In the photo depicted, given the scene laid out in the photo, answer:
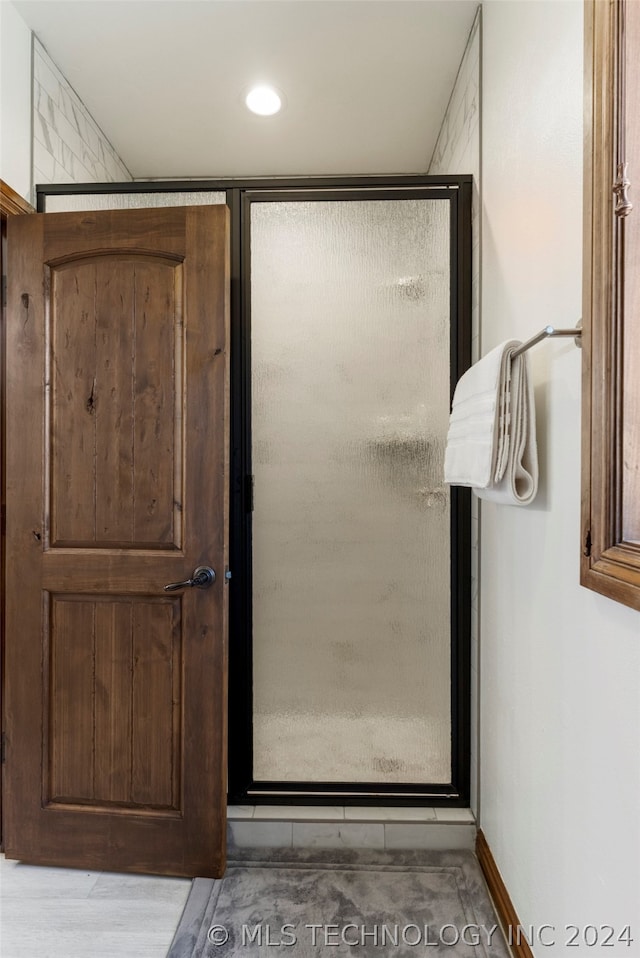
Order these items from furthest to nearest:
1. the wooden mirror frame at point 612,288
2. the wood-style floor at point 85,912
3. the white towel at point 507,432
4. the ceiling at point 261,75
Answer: the ceiling at point 261,75, the wood-style floor at point 85,912, the white towel at point 507,432, the wooden mirror frame at point 612,288

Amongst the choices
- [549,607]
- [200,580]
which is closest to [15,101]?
[200,580]

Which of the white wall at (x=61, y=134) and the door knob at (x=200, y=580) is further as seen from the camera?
the white wall at (x=61, y=134)

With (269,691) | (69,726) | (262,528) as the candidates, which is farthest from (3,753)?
(262,528)

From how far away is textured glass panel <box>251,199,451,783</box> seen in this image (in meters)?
1.76

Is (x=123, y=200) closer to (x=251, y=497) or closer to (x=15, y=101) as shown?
(x=15, y=101)

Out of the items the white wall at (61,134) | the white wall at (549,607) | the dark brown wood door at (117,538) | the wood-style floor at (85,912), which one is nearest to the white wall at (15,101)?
the white wall at (61,134)

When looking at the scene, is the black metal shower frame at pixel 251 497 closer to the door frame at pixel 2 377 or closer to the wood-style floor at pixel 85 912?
the door frame at pixel 2 377

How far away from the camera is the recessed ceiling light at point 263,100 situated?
2062 millimetres

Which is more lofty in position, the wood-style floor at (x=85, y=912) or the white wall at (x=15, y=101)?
the white wall at (x=15, y=101)

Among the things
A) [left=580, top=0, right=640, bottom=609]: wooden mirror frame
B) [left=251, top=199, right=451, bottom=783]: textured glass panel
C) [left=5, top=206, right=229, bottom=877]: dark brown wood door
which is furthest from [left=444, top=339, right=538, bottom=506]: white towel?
[left=5, top=206, right=229, bottom=877]: dark brown wood door

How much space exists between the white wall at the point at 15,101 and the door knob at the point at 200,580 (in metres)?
1.34

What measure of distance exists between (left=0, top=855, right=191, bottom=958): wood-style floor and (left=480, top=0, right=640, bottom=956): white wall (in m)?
0.96

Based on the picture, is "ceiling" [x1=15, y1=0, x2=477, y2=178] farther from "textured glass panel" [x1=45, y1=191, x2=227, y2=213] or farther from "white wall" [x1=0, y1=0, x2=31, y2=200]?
"textured glass panel" [x1=45, y1=191, x2=227, y2=213]

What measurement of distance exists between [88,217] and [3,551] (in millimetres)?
1087
